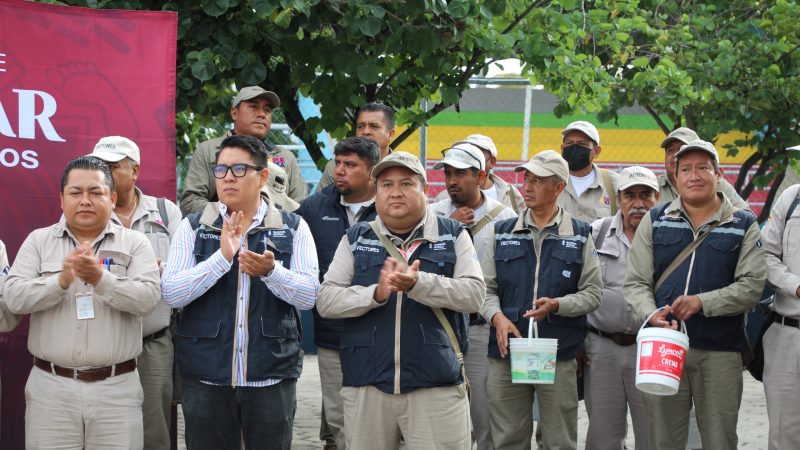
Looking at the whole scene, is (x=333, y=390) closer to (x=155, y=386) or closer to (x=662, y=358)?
(x=155, y=386)

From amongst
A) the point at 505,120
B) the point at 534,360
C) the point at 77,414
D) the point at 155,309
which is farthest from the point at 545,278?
the point at 505,120

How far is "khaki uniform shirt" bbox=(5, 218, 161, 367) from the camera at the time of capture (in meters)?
5.71

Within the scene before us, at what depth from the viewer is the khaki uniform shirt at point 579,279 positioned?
6.66m

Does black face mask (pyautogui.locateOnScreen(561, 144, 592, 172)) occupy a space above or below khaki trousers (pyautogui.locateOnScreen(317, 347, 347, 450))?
above

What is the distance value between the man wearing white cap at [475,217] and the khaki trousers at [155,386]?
1926 mm

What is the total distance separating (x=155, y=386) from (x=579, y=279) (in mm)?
2611

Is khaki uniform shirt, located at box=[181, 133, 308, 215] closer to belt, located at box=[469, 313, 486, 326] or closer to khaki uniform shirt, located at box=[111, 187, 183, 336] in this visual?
khaki uniform shirt, located at box=[111, 187, 183, 336]

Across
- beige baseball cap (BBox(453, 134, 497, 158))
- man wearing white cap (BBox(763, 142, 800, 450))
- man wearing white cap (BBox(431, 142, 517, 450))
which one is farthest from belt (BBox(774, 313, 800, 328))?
beige baseball cap (BBox(453, 134, 497, 158))

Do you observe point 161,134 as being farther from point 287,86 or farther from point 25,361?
point 287,86

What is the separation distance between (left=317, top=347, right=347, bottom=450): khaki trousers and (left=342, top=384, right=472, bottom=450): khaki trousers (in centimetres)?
126

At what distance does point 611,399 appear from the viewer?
730cm

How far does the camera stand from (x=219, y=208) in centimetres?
597

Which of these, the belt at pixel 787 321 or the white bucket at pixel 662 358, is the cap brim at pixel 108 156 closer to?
the white bucket at pixel 662 358

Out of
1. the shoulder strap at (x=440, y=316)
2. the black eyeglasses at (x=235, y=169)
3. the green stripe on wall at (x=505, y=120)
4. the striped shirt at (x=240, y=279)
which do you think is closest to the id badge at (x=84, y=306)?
the striped shirt at (x=240, y=279)
